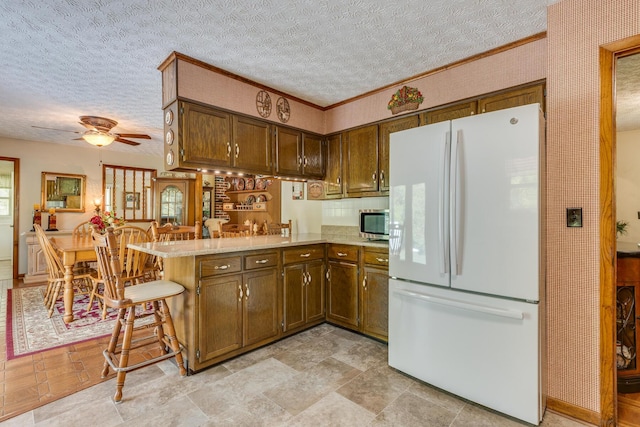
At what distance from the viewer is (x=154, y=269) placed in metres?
3.61

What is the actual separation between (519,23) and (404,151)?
113 centimetres

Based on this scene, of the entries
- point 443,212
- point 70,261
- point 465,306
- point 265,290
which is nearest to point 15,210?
point 70,261

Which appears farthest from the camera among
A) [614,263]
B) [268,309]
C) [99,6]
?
[268,309]

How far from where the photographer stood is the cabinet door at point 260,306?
259cm

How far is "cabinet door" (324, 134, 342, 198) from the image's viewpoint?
3.60 m

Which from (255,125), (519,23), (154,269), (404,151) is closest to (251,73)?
(255,125)

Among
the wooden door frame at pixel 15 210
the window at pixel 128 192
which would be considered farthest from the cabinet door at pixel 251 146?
the wooden door frame at pixel 15 210

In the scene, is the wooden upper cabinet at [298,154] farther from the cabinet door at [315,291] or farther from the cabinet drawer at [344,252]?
the cabinet door at [315,291]

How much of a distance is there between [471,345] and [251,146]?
99.0 inches

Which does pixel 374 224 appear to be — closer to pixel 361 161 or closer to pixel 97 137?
pixel 361 161

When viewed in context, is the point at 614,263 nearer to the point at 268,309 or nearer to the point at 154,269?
the point at 268,309

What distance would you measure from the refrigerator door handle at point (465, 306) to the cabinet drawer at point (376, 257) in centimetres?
51

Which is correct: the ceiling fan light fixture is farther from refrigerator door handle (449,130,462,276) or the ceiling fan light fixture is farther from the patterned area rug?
refrigerator door handle (449,130,462,276)

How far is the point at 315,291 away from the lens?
10.4 feet
